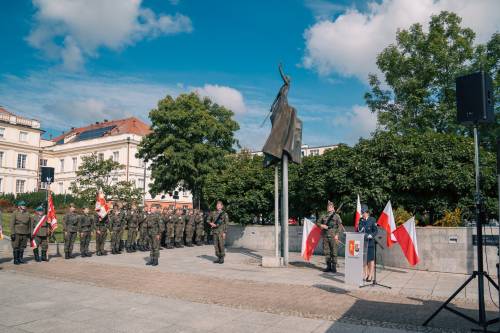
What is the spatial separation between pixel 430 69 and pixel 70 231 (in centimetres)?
2045

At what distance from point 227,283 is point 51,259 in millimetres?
8502

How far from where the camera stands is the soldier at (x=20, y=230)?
14359 mm

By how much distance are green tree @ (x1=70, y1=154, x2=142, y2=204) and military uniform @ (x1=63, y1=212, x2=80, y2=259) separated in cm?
996

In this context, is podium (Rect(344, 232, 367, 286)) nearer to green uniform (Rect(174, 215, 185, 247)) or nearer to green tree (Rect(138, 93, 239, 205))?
green uniform (Rect(174, 215, 185, 247))

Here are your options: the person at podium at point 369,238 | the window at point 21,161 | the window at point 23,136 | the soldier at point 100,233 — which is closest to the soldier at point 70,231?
the soldier at point 100,233

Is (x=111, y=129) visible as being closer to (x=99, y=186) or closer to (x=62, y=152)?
(x=62, y=152)

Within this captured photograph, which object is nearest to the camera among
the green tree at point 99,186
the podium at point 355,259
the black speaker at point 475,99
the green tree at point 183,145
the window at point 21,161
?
the black speaker at point 475,99

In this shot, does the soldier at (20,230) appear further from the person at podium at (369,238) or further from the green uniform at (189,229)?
the person at podium at (369,238)

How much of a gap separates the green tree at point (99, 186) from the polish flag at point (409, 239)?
745 inches

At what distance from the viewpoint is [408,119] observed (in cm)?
2355

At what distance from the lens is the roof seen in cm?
6838

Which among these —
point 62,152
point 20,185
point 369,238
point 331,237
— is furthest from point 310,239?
point 20,185

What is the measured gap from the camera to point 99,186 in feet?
91.2

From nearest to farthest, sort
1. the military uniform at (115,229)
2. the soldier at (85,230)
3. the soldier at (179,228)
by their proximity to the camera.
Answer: the soldier at (85,230) → the military uniform at (115,229) → the soldier at (179,228)
